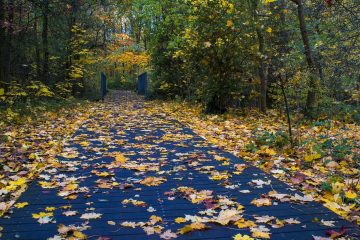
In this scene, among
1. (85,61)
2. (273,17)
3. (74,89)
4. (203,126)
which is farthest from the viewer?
(74,89)

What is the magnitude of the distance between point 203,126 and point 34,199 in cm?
628

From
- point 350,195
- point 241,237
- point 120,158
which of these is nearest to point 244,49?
point 120,158

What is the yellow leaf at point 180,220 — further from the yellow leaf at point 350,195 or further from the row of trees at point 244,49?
the row of trees at point 244,49

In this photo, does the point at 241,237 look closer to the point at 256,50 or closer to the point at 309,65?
the point at 309,65

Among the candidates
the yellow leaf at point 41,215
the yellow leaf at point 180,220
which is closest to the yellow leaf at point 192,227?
the yellow leaf at point 180,220

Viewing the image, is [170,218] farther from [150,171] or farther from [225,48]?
[225,48]

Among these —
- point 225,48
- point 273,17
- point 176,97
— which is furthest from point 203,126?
point 176,97

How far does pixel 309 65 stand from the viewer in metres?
11.1

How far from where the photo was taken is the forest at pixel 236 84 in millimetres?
6027

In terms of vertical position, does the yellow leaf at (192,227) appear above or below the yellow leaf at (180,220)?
above

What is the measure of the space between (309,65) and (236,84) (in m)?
2.40

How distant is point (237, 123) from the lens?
10578 mm

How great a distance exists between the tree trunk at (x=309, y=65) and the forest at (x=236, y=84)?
31mm

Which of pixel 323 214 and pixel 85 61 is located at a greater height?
pixel 85 61
